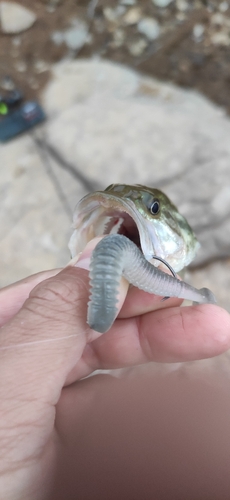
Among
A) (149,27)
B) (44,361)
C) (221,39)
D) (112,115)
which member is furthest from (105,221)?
(149,27)

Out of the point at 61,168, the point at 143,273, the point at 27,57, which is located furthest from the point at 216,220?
the point at 27,57

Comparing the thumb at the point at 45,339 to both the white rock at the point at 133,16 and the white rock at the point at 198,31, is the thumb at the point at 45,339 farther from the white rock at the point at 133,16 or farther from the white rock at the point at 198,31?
the white rock at the point at 133,16

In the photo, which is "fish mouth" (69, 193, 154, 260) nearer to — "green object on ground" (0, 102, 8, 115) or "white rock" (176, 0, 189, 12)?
"green object on ground" (0, 102, 8, 115)

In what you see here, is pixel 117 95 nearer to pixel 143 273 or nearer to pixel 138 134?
pixel 138 134

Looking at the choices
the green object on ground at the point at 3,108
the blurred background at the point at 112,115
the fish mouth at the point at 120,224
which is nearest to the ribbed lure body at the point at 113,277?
the fish mouth at the point at 120,224

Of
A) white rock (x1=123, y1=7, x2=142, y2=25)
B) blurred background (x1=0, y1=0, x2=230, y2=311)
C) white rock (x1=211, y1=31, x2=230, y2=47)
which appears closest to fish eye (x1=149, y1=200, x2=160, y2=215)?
blurred background (x1=0, y1=0, x2=230, y2=311)

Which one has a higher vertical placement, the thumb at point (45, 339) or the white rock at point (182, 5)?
the thumb at point (45, 339)

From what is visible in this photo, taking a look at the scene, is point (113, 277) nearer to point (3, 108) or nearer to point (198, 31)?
point (3, 108)
